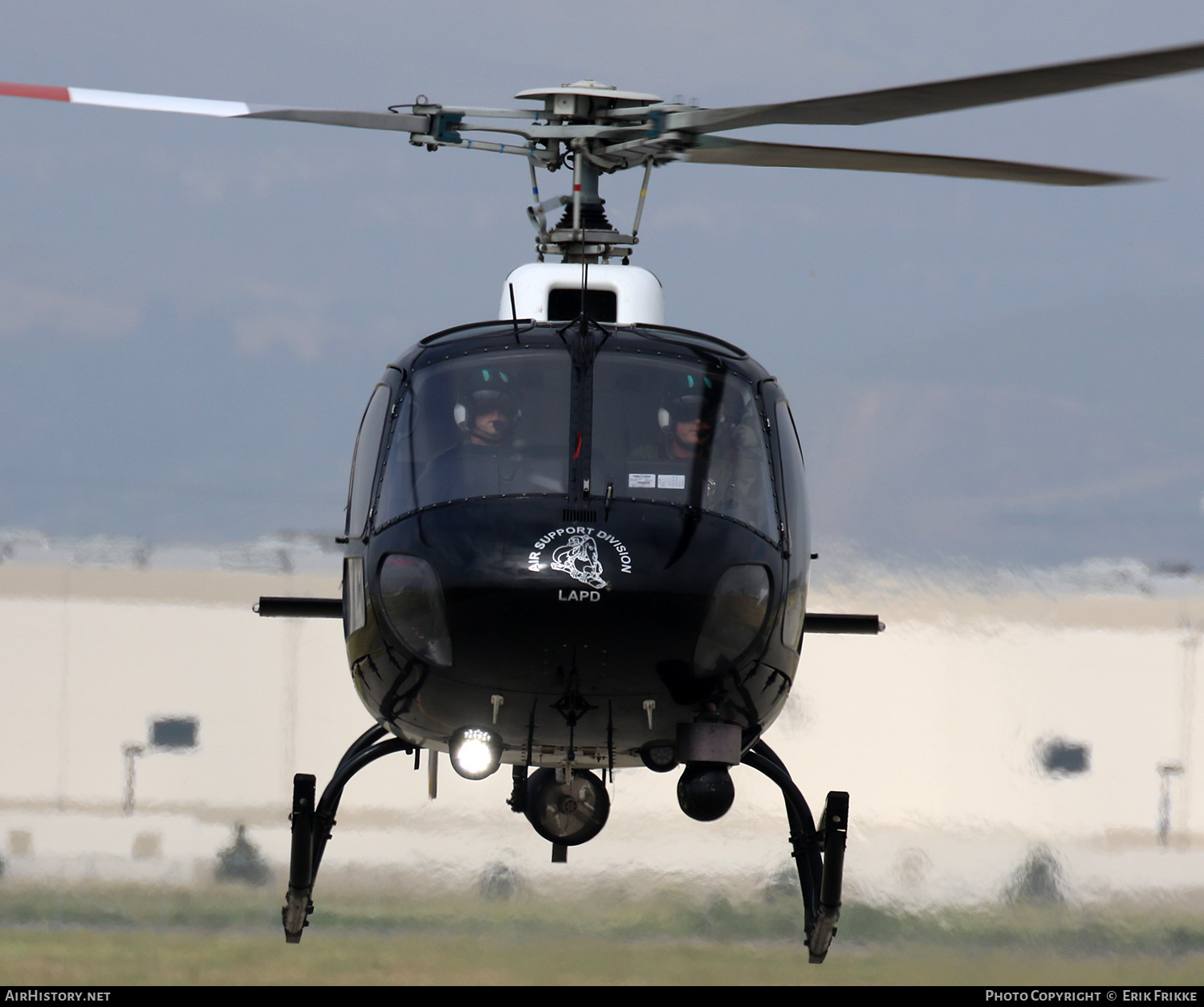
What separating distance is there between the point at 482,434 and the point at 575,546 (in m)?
0.73

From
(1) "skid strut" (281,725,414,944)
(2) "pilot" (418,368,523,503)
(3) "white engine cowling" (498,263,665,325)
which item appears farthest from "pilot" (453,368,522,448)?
(1) "skid strut" (281,725,414,944)

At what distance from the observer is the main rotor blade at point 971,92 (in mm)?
5879

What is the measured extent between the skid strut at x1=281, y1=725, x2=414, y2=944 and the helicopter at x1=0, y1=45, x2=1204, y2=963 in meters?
1.23

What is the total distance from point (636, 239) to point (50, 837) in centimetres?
1434

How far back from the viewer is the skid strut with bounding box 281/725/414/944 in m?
9.43

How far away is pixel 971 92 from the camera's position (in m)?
6.50

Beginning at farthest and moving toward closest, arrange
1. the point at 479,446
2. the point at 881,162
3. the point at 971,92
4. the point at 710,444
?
the point at 881,162 → the point at 710,444 → the point at 479,446 → the point at 971,92

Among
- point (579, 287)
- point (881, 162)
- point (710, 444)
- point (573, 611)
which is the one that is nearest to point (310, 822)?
point (579, 287)

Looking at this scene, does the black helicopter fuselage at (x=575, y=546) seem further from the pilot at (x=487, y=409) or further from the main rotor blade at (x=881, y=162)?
the main rotor blade at (x=881, y=162)

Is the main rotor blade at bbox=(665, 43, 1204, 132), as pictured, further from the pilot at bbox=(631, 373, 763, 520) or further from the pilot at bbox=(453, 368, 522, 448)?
the pilot at bbox=(453, 368, 522, 448)

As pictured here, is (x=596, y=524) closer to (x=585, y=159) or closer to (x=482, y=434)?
(x=482, y=434)

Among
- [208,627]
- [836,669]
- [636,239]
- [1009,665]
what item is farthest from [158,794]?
[636,239]

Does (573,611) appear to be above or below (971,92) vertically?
below

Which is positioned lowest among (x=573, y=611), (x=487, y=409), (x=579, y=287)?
(x=573, y=611)
